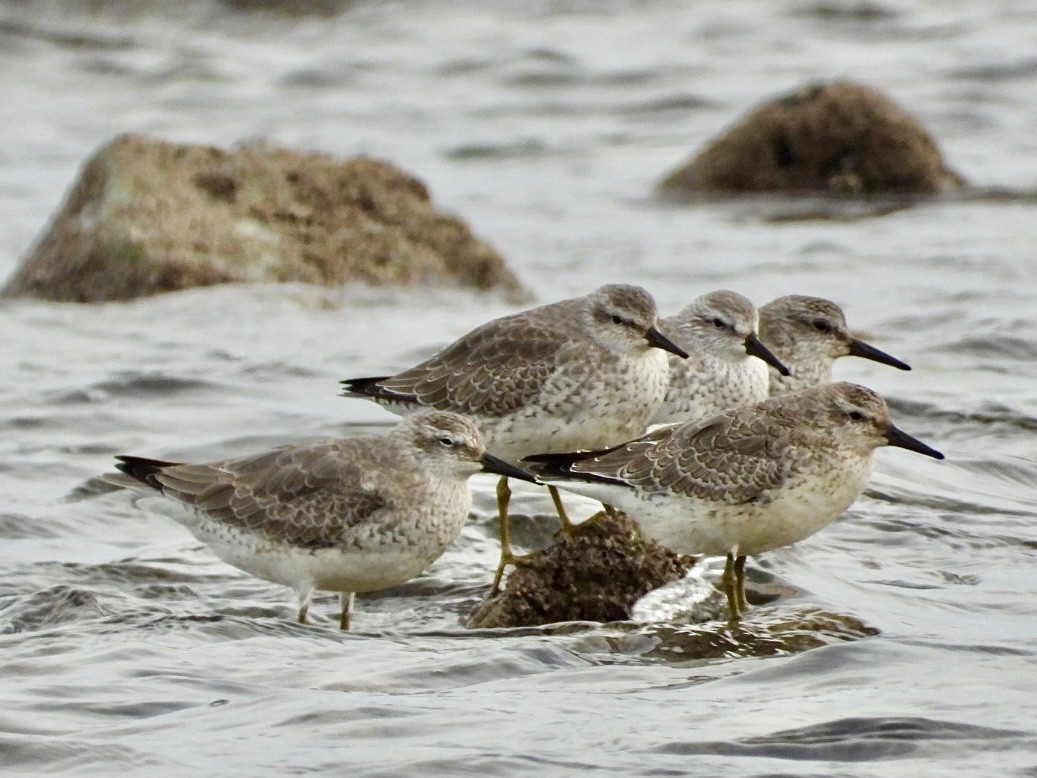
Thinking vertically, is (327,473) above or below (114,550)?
above

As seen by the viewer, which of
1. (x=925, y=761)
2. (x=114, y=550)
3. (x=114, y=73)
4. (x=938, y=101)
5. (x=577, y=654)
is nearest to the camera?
(x=925, y=761)

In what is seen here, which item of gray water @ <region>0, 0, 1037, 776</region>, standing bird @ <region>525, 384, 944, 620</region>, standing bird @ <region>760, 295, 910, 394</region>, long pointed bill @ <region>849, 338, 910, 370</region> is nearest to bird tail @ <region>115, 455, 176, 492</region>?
gray water @ <region>0, 0, 1037, 776</region>

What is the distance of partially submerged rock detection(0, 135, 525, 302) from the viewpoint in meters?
17.6

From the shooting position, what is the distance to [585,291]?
1895cm

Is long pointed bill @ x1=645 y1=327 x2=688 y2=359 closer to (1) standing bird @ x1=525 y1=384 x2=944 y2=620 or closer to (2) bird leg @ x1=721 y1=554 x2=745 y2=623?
(1) standing bird @ x1=525 y1=384 x2=944 y2=620

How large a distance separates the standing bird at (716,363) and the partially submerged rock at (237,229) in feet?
22.7

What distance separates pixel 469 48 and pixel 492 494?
66.5 ft

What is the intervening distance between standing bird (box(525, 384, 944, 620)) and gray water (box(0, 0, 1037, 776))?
0.52m

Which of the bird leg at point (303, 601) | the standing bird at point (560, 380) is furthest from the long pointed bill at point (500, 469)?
the bird leg at point (303, 601)

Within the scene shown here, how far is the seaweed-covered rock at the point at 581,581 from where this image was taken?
9.83m

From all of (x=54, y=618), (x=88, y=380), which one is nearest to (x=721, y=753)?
(x=54, y=618)

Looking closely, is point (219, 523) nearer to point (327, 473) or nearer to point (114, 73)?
point (327, 473)

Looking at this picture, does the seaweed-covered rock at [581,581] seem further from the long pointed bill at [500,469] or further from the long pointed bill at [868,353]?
the long pointed bill at [868,353]

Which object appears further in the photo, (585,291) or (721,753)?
(585,291)
